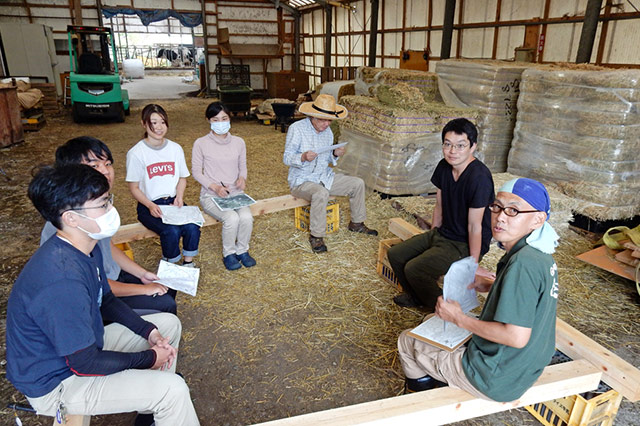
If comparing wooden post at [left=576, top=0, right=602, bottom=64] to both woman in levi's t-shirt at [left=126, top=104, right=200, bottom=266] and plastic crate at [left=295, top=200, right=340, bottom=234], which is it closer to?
plastic crate at [left=295, top=200, right=340, bottom=234]

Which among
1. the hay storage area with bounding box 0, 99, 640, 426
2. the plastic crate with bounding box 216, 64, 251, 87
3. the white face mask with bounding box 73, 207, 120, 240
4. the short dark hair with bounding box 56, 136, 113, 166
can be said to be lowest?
the hay storage area with bounding box 0, 99, 640, 426

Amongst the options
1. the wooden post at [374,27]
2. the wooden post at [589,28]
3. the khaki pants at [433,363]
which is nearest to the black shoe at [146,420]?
the khaki pants at [433,363]

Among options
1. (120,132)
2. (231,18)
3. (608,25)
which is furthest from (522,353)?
(231,18)

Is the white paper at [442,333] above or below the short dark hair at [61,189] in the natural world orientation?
below

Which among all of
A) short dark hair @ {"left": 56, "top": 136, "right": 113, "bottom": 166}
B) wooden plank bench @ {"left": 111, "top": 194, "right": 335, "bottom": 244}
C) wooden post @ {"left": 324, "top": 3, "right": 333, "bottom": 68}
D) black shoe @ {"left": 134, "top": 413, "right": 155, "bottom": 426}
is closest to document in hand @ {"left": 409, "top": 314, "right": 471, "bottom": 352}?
black shoe @ {"left": 134, "top": 413, "right": 155, "bottom": 426}

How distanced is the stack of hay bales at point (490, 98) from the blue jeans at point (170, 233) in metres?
4.29

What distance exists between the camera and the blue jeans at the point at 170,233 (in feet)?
12.0

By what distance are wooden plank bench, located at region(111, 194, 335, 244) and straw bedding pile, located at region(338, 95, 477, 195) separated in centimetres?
131

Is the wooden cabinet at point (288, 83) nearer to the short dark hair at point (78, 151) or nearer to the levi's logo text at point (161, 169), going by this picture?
the levi's logo text at point (161, 169)

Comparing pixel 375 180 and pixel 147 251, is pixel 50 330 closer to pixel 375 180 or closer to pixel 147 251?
pixel 147 251

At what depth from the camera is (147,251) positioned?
4527 mm

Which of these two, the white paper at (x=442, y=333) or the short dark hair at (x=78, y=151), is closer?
the white paper at (x=442, y=333)

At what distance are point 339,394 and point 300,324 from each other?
0.77 meters

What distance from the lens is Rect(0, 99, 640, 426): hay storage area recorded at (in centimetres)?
262
